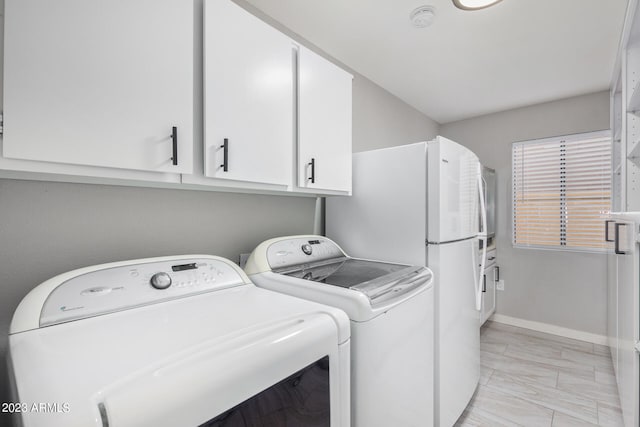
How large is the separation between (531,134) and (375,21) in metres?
2.49

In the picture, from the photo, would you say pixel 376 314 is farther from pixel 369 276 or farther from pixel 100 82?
pixel 100 82

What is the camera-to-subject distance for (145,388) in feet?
1.83

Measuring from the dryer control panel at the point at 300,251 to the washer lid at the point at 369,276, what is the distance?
5 centimetres

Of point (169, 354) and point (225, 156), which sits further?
point (225, 156)

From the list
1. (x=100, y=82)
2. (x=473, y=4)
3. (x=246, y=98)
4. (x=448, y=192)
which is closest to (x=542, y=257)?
(x=448, y=192)

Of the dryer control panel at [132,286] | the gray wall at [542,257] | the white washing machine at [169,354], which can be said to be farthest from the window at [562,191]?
the dryer control panel at [132,286]

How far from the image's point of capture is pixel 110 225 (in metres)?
1.22

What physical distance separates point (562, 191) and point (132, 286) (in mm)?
3940

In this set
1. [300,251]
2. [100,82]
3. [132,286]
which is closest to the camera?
[100,82]

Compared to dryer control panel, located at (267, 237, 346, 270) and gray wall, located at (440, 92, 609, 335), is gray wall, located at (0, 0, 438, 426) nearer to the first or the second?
dryer control panel, located at (267, 237, 346, 270)

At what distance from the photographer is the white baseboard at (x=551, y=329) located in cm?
296

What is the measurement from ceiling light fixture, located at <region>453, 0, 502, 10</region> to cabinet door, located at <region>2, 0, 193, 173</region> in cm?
134

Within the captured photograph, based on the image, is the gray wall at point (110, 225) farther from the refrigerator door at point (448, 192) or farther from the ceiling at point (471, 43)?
the ceiling at point (471, 43)

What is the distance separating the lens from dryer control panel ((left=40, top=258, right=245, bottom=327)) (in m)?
0.88
